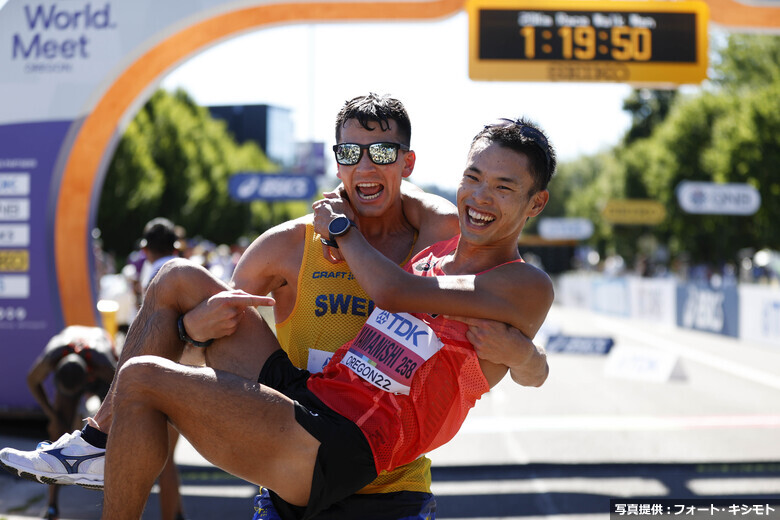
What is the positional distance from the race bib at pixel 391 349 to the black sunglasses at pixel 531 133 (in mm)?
772

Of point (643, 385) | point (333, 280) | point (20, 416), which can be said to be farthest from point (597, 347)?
point (333, 280)

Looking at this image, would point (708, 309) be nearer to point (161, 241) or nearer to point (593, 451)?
point (593, 451)

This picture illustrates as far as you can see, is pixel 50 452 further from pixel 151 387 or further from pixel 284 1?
pixel 284 1

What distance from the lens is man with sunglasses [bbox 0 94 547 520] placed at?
117 inches

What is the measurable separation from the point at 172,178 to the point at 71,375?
3592 centimetres

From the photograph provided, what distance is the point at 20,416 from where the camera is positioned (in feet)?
27.2

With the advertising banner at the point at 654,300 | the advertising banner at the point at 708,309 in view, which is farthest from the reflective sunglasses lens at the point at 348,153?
the advertising banner at the point at 654,300

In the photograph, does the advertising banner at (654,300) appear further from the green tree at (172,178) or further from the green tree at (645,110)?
the green tree at (645,110)

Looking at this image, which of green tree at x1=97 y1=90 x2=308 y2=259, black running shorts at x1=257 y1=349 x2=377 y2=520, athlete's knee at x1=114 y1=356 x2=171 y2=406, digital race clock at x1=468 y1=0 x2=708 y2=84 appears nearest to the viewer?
athlete's knee at x1=114 y1=356 x2=171 y2=406

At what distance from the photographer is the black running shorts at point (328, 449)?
270 centimetres

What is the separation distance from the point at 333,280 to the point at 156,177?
33.7m

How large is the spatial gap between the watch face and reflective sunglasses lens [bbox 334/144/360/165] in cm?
30

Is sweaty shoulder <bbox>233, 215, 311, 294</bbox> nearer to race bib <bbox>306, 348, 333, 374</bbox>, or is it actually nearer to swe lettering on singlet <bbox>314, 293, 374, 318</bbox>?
swe lettering on singlet <bbox>314, 293, 374, 318</bbox>

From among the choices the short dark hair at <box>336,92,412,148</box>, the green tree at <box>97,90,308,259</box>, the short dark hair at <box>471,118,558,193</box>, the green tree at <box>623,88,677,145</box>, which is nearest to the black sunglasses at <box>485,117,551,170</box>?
the short dark hair at <box>471,118,558,193</box>
